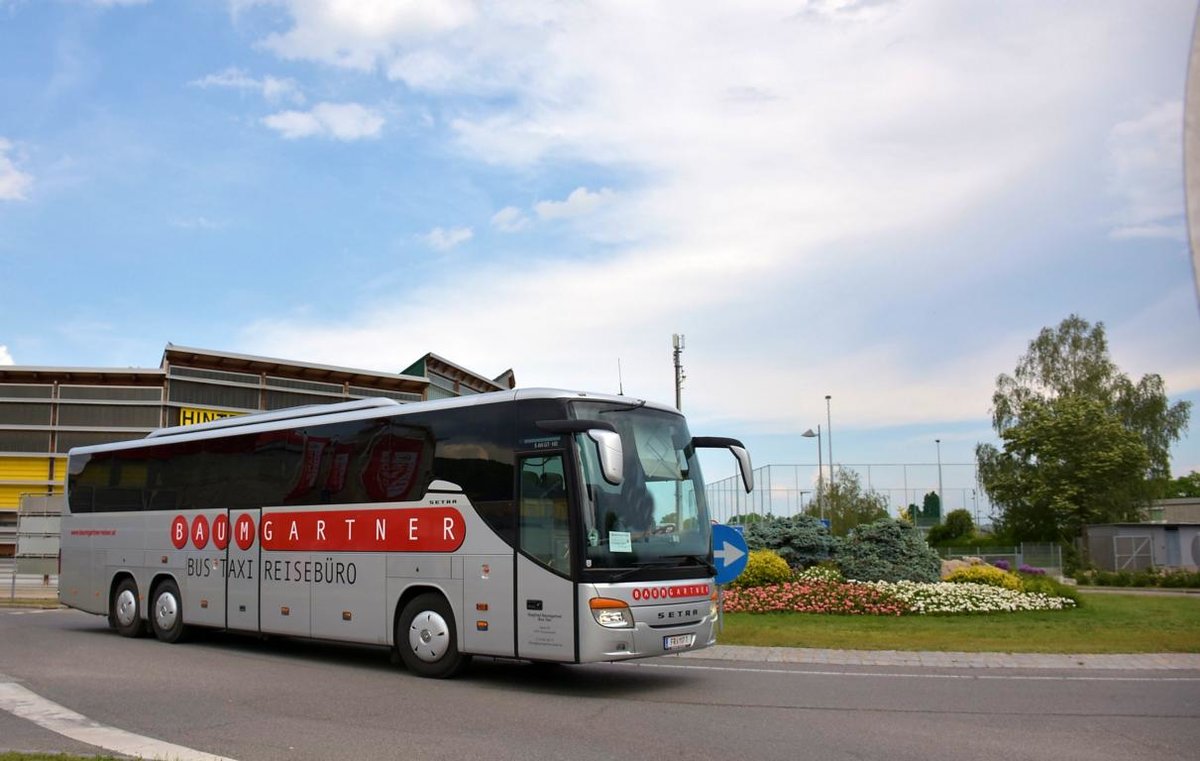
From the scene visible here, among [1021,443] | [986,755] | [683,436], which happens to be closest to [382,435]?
[683,436]

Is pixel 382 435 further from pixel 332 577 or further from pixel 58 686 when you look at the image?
pixel 58 686

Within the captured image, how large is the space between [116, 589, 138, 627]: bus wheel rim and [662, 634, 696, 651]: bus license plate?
10.3 m

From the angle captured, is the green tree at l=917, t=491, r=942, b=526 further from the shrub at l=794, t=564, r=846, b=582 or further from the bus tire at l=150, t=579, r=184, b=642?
the bus tire at l=150, t=579, r=184, b=642

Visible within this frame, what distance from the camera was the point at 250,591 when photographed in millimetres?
15469

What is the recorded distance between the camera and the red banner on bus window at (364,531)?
41.4 feet

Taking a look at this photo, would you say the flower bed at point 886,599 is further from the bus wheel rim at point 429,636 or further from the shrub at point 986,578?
the bus wheel rim at point 429,636

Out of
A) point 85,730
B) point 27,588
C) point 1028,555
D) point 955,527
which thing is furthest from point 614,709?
point 955,527

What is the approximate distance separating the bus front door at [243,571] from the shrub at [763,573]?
10.9 metres

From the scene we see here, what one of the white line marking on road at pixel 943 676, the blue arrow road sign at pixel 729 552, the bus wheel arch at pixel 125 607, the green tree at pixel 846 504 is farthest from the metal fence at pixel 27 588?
the green tree at pixel 846 504

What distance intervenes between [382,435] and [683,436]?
3.84 m

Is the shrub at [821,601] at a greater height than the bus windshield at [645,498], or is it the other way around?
the bus windshield at [645,498]

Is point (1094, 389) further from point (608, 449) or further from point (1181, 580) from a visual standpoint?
point (608, 449)

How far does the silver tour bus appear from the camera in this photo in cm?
1134

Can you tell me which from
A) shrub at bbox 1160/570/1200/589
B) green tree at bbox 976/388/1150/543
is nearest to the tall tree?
green tree at bbox 976/388/1150/543
